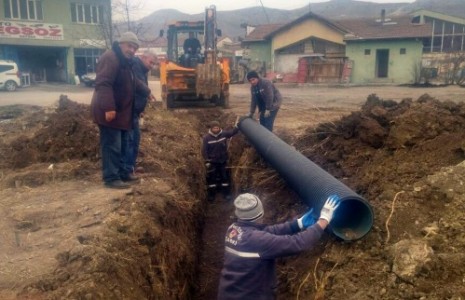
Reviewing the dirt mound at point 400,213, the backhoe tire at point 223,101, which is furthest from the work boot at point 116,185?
the backhoe tire at point 223,101

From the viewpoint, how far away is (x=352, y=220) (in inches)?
148

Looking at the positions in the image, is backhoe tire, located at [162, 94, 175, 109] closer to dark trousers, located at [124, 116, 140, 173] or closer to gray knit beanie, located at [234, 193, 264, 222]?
dark trousers, located at [124, 116, 140, 173]

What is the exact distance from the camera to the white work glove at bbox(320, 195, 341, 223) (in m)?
3.27

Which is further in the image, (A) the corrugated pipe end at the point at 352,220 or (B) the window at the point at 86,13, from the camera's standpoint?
(B) the window at the point at 86,13

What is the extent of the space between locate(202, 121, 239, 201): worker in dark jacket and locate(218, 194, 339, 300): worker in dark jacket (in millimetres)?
4296

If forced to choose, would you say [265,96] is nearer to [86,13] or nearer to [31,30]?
[31,30]

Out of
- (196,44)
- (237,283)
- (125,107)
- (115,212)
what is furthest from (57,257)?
(196,44)

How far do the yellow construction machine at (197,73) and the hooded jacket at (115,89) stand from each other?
727 centimetres

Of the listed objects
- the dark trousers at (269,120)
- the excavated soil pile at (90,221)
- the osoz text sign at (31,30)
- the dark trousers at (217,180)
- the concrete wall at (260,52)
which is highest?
the osoz text sign at (31,30)

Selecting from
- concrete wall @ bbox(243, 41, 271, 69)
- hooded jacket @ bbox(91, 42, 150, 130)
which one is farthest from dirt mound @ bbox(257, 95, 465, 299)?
concrete wall @ bbox(243, 41, 271, 69)

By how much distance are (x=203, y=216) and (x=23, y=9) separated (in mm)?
27342

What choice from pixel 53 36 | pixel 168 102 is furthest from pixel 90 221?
pixel 53 36

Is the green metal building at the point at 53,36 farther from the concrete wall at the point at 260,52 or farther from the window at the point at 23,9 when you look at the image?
the concrete wall at the point at 260,52

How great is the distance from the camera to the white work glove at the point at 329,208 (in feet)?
10.7
